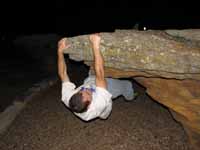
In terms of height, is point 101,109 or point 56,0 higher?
point 56,0

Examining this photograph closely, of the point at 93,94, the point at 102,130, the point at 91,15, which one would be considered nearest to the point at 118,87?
the point at 93,94

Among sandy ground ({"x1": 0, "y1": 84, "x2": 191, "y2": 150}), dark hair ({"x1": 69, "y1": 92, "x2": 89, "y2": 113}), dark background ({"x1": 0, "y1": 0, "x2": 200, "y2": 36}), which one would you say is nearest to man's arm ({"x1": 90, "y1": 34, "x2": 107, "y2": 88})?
dark hair ({"x1": 69, "y1": 92, "x2": 89, "y2": 113})

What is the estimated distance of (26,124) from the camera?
7801 mm

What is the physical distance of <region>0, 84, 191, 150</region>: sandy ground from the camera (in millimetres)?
6520

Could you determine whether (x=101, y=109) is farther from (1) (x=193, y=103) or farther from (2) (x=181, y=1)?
(2) (x=181, y=1)

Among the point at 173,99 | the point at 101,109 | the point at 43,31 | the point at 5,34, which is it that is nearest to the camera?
the point at 101,109

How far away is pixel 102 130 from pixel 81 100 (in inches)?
95.8

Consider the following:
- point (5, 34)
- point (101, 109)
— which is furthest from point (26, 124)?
point (5, 34)

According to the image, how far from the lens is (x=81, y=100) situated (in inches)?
193

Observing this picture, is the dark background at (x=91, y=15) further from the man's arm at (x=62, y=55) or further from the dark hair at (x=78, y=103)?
the dark hair at (x=78, y=103)

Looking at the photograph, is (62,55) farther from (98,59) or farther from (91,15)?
(91,15)

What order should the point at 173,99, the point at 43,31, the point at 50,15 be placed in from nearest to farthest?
1. the point at 173,99
2. the point at 43,31
3. the point at 50,15

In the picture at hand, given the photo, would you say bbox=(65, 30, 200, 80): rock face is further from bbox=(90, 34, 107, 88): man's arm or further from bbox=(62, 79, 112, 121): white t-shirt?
bbox=(62, 79, 112, 121): white t-shirt

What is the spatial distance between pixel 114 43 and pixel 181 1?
26.7m
